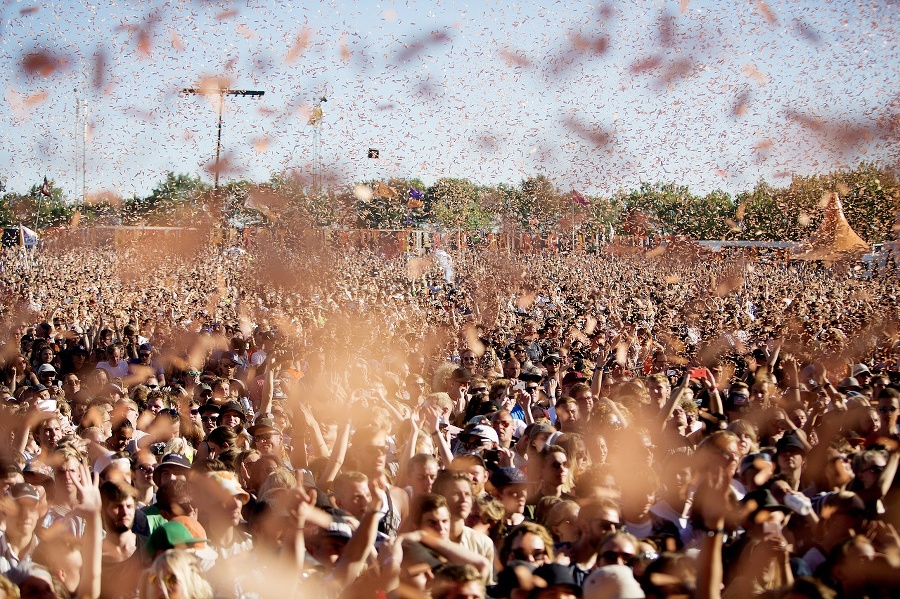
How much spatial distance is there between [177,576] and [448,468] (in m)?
1.72

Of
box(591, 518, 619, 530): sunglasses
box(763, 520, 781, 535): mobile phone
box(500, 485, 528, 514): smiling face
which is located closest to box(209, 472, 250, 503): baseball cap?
box(500, 485, 528, 514): smiling face

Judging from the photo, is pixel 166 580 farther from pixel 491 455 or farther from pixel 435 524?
pixel 491 455

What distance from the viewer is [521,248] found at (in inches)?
1459

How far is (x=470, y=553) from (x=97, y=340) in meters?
9.64

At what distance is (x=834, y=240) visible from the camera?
30047mm

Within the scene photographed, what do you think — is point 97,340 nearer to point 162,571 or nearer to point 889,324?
point 162,571

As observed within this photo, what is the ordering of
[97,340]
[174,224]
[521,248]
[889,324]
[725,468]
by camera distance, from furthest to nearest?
[174,224]
[521,248]
[889,324]
[97,340]
[725,468]

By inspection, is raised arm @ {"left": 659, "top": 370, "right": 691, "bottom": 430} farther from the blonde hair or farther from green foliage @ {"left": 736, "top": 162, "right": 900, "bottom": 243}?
green foliage @ {"left": 736, "top": 162, "right": 900, "bottom": 243}

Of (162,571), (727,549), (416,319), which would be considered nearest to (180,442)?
(162,571)

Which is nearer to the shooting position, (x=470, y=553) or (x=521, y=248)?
(x=470, y=553)

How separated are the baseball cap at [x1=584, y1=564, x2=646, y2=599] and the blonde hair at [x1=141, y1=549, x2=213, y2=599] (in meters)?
1.44

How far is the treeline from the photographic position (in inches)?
1195

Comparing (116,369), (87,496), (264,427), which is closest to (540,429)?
(264,427)

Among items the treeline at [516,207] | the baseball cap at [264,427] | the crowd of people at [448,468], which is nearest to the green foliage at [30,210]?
the treeline at [516,207]
